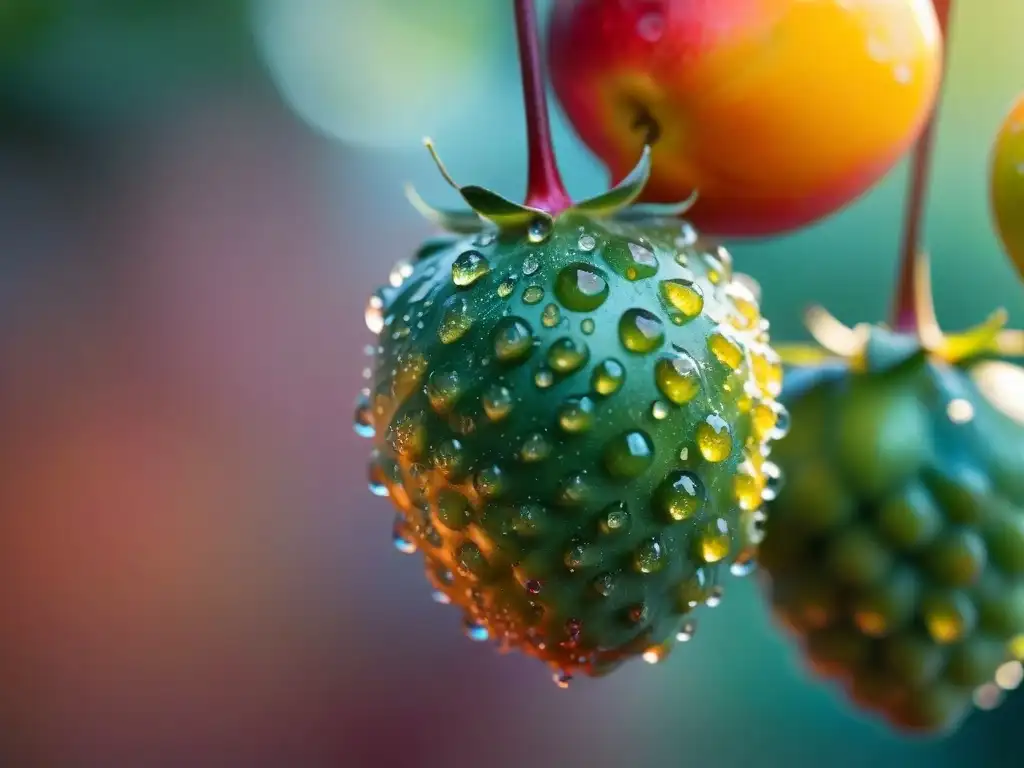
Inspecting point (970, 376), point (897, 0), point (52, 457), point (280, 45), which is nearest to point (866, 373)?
point (970, 376)

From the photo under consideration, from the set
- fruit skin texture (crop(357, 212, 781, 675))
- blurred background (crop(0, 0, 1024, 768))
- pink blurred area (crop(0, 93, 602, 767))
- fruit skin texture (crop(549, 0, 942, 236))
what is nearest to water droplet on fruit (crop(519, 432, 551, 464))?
fruit skin texture (crop(357, 212, 781, 675))

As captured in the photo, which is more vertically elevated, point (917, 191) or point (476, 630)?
point (917, 191)

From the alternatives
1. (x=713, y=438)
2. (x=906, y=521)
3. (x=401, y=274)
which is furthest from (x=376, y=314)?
(x=906, y=521)

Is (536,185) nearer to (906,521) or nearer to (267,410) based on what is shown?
(906,521)

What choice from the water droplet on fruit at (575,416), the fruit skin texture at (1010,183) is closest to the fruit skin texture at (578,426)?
the water droplet on fruit at (575,416)

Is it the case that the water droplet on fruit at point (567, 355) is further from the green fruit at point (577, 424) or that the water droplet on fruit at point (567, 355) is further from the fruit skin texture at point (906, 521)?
the fruit skin texture at point (906, 521)

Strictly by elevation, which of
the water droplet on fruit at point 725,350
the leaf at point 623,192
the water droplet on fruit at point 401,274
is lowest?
the water droplet on fruit at point 725,350
